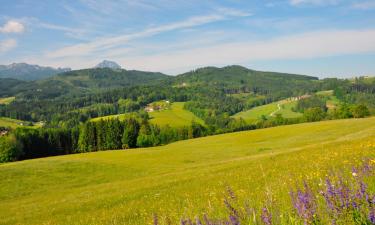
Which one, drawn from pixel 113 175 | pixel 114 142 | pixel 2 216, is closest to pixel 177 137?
pixel 114 142

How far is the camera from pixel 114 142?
400 feet

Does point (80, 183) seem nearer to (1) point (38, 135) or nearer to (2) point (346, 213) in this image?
(2) point (346, 213)

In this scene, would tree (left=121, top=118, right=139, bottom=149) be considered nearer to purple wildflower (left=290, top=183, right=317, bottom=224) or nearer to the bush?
the bush

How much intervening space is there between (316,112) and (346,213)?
138m

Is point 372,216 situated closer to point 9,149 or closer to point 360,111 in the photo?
point 9,149

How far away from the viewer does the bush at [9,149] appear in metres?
96.2

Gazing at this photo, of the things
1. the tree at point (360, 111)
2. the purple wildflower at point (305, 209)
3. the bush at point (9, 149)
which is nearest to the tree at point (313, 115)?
the tree at point (360, 111)

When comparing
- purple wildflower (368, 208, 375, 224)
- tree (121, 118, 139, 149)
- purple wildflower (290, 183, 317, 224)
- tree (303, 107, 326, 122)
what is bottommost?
tree (121, 118, 139, 149)

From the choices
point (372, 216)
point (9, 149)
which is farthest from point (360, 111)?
point (372, 216)

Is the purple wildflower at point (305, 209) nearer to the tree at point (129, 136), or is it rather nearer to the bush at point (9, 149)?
the bush at point (9, 149)

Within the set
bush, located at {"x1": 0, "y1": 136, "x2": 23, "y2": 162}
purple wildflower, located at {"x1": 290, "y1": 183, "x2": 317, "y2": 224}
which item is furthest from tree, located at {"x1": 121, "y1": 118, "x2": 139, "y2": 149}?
purple wildflower, located at {"x1": 290, "y1": 183, "x2": 317, "y2": 224}

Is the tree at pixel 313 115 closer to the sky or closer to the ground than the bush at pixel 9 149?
closer to the sky

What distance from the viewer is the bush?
316 ft

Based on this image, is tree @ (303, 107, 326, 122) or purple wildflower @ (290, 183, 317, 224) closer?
purple wildflower @ (290, 183, 317, 224)
